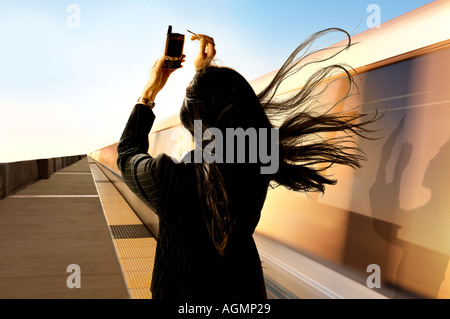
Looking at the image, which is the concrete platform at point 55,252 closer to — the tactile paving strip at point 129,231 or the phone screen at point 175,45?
the tactile paving strip at point 129,231

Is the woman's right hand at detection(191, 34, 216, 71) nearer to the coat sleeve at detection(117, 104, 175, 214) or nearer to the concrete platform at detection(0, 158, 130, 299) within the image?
the coat sleeve at detection(117, 104, 175, 214)

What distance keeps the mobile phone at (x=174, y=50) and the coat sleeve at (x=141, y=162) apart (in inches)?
7.4

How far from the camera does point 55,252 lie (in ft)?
13.6

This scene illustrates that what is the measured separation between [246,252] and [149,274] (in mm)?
Result: 2421

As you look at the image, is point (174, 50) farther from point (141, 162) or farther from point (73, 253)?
point (73, 253)

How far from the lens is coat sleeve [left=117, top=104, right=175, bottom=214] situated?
109cm

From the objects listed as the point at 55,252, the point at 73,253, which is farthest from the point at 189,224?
the point at 55,252

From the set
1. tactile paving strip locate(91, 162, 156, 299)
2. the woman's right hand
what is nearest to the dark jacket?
the woman's right hand

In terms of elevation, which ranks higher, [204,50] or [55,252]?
[204,50]

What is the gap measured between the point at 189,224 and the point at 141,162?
0.23m

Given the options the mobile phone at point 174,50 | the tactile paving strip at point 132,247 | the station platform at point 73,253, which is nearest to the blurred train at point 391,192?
the mobile phone at point 174,50

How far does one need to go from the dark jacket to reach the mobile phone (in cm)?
23
